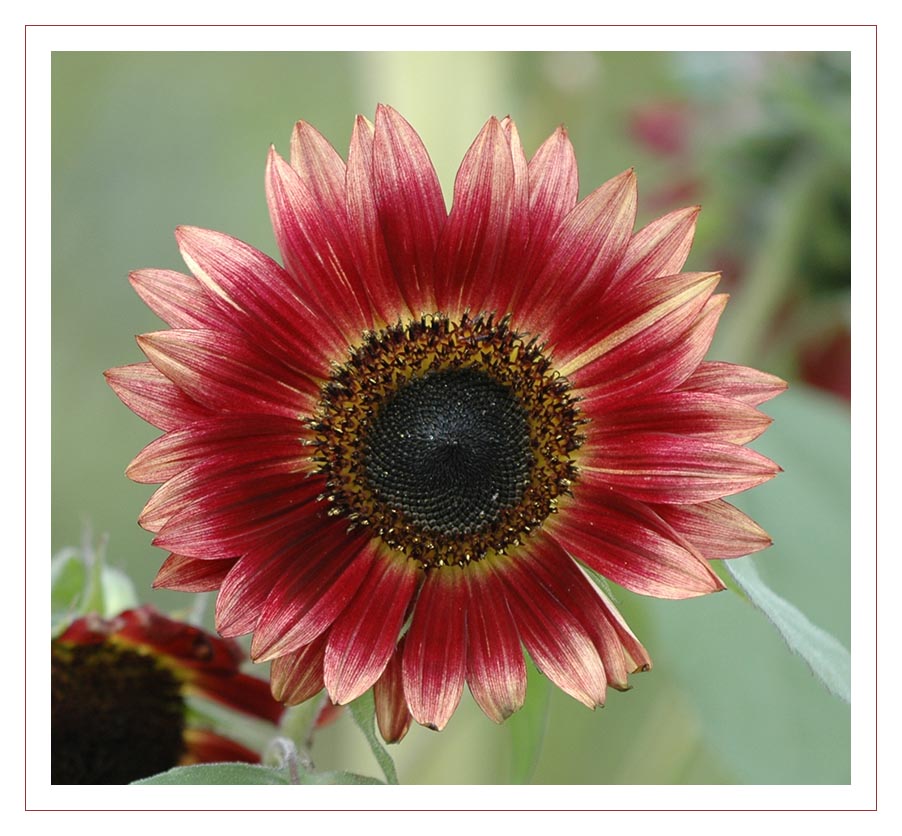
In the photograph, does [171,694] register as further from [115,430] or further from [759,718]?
[115,430]

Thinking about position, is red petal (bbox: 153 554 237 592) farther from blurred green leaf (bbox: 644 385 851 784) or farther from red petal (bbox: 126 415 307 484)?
blurred green leaf (bbox: 644 385 851 784)

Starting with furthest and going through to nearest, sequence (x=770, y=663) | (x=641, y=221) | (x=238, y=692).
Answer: (x=641, y=221) < (x=770, y=663) < (x=238, y=692)

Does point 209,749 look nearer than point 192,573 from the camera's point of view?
No

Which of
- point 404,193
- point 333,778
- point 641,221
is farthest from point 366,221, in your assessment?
point 641,221

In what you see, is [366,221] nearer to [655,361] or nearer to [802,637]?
[655,361]

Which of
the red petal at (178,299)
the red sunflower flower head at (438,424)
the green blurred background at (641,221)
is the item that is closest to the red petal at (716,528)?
the red sunflower flower head at (438,424)

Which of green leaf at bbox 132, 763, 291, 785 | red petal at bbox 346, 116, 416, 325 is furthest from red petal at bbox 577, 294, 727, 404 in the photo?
green leaf at bbox 132, 763, 291, 785
